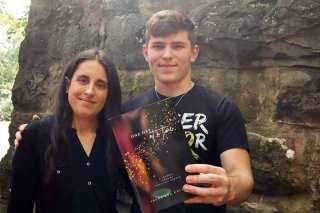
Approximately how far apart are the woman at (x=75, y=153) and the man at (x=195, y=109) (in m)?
0.14

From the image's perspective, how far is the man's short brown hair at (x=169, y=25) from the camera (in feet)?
5.93

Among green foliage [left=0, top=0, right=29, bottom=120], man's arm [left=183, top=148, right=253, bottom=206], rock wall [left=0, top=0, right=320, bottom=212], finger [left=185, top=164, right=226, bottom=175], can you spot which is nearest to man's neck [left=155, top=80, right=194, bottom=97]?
rock wall [left=0, top=0, right=320, bottom=212]

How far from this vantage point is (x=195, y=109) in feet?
5.83

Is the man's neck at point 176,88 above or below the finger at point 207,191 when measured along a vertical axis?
above

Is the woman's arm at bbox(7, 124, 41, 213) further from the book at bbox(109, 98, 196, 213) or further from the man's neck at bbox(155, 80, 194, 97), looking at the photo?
the man's neck at bbox(155, 80, 194, 97)

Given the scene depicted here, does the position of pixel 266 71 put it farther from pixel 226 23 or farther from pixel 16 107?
pixel 16 107

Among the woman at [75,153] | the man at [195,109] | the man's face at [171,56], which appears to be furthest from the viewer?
the man's face at [171,56]

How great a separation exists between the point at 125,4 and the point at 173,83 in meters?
1.15

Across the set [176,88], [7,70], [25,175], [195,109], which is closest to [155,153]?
[195,109]

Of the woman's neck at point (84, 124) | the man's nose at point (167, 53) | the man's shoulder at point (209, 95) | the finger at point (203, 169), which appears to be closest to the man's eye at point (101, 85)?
the woman's neck at point (84, 124)

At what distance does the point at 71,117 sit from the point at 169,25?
695 mm

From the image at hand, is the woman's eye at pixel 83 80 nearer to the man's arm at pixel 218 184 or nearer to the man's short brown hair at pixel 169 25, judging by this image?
the man's short brown hair at pixel 169 25

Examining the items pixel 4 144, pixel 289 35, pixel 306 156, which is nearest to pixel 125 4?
pixel 289 35

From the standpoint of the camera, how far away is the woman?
168 centimetres
